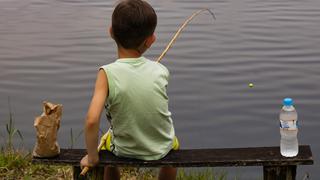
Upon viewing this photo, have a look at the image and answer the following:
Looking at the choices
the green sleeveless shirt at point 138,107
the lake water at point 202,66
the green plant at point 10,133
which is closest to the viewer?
the green sleeveless shirt at point 138,107

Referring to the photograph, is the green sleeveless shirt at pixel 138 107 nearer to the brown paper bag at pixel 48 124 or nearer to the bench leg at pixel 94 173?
the bench leg at pixel 94 173

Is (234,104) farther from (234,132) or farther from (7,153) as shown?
(7,153)

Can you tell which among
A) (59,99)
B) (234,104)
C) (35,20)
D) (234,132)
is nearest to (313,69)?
(234,104)

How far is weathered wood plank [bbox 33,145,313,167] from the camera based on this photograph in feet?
14.4

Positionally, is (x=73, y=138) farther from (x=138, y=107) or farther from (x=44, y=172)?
(x=138, y=107)

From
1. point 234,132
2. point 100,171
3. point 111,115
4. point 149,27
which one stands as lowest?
point 234,132

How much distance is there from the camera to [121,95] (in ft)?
13.6

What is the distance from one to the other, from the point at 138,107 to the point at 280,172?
1071mm

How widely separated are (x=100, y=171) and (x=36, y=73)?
511 cm

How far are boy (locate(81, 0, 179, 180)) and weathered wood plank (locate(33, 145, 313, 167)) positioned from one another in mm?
72

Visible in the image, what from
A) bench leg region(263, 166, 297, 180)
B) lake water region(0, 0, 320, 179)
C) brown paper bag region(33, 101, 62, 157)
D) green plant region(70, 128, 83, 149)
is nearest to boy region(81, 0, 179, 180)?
brown paper bag region(33, 101, 62, 157)

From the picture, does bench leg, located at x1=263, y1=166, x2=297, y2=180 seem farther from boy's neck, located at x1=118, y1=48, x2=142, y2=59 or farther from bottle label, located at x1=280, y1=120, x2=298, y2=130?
boy's neck, located at x1=118, y1=48, x2=142, y2=59

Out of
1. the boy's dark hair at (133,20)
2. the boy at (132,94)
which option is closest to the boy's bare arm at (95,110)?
the boy at (132,94)

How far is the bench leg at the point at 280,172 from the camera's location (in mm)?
4453
